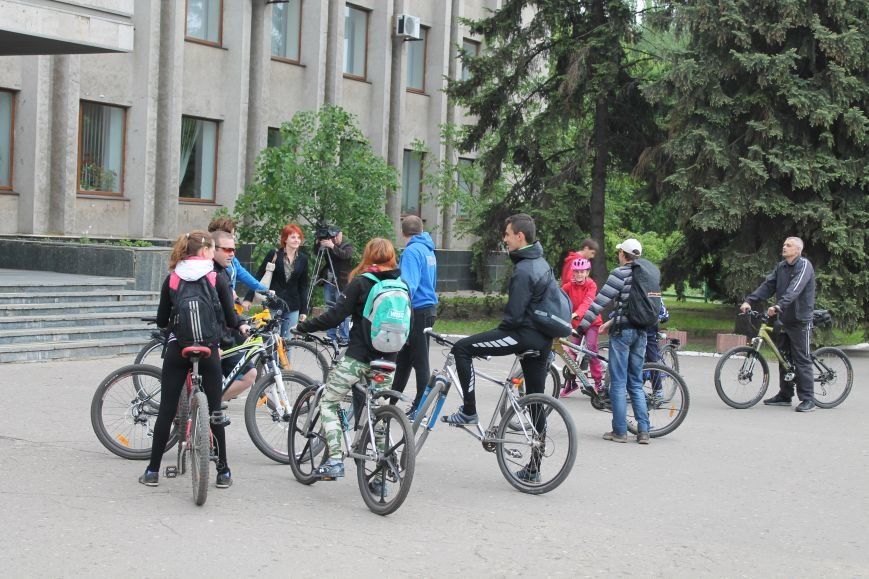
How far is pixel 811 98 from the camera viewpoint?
20.1m

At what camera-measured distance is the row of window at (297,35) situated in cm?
2627

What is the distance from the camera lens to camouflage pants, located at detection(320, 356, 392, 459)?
793 centimetres

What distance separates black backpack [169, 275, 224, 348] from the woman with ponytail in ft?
0.06

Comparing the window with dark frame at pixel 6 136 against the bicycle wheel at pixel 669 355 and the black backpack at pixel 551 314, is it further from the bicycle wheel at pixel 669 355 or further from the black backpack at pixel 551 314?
the black backpack at pixel 551 314

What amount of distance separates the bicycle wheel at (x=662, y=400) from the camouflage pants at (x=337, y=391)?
12.6 ft

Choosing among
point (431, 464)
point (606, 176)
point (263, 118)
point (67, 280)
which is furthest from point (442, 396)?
point (263, 118)

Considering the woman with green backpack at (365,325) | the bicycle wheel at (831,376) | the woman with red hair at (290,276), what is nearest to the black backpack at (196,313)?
the woman with green backpack at (365,325)

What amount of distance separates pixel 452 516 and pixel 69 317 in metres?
9.70

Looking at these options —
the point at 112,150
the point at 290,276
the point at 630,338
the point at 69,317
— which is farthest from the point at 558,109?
the point at 630,338

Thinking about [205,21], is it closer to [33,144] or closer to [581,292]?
[33,144]

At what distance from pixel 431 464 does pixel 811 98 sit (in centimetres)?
1331

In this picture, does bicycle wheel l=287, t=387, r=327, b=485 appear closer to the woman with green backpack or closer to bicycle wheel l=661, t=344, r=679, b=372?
the woman with green backpack

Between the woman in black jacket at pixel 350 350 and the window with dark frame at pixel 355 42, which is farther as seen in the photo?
the window with dark frame at pixel 355 42

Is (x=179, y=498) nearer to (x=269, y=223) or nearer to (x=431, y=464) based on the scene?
(x=431, y=464)
